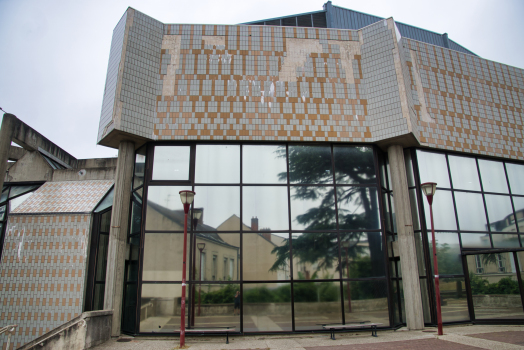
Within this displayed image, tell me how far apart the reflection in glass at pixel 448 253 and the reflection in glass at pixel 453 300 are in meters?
0.35

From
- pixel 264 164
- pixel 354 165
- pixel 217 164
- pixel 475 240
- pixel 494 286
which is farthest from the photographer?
pixel 475 240

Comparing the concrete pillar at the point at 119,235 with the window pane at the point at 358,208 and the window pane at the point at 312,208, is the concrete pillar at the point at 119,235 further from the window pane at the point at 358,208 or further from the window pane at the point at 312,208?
the window pane at the point at 358,208

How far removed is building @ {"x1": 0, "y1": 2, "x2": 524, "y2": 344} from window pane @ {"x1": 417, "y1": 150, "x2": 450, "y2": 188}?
10 centimetres

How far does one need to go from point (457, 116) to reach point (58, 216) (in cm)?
1726

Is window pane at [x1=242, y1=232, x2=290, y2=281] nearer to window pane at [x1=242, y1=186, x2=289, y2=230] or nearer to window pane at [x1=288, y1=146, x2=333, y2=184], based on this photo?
window pane at [x1=242, y1=186, x2=289, y2=230]

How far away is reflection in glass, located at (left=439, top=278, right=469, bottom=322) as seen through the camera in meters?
13.5

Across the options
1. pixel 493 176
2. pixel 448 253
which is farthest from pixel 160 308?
pixel 493 176

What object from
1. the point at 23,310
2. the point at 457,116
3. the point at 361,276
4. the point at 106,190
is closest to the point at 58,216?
the point at 106,190

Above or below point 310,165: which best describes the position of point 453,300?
below

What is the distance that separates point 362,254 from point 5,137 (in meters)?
15.4

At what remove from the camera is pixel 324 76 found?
1462cm

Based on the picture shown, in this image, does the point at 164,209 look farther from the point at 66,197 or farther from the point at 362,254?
the point at 362,254

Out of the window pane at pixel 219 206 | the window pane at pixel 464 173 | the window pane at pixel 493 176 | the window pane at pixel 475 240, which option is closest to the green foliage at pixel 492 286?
the window pane at pixel 475 240

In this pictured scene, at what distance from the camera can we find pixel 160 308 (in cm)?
1218
